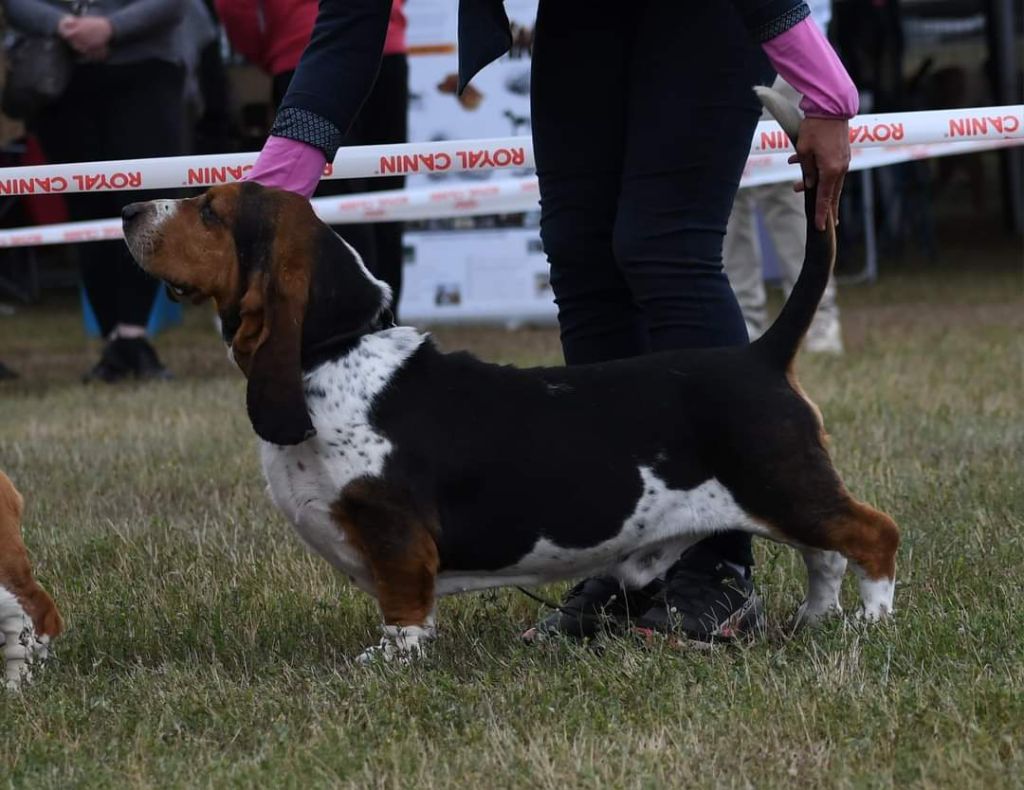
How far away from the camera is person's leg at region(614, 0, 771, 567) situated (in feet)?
11.0

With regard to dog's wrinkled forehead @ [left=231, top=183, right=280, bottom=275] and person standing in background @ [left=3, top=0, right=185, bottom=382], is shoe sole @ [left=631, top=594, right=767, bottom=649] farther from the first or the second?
person standing in background @ [left=3, top=0, right=185, bottom=382]

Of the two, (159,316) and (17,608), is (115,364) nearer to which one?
(159,316)

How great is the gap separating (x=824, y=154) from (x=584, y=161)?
25.6 inches

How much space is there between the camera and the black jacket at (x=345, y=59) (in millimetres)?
3299

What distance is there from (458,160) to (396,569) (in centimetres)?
192

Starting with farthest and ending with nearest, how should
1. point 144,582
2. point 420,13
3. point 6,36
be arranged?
point 420,13 < point 6,36 < point 144,582

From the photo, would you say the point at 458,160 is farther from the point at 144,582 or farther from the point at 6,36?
the point at 6,36

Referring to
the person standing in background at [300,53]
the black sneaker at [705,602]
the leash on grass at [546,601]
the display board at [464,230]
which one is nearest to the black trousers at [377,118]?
the person standing in background at [300,53]

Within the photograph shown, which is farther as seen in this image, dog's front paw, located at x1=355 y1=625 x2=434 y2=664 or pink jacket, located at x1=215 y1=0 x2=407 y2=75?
pink jacket, located at x1=215 y1=0 x2=407 y2=75

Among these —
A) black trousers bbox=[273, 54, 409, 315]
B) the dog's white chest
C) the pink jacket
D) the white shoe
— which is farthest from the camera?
the white shoe

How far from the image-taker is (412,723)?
9.32 feet

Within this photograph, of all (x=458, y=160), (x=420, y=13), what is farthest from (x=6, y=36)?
(x=458, y=160)

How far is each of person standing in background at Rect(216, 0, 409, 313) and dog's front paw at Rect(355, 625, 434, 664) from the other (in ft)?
12.6

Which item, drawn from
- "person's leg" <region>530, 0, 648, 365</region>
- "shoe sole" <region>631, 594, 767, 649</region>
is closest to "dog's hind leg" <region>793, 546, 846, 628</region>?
"shoe sole" <region>631, 594, 767, 649</region>
